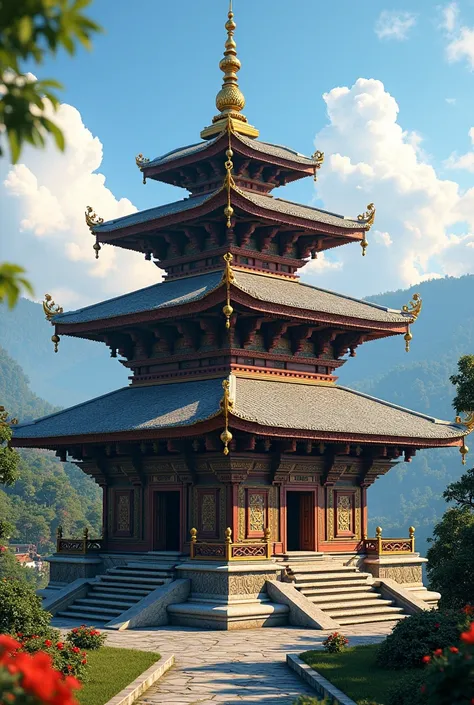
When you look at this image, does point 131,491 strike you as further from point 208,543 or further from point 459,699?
point 459,699

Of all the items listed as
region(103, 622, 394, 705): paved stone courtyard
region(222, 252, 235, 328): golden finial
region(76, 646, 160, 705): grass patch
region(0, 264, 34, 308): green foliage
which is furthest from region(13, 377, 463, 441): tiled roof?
region(0, 264, 34, 308): green foliage

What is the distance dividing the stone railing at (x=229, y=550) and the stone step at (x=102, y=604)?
221 cm

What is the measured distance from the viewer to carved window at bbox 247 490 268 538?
26.9 m

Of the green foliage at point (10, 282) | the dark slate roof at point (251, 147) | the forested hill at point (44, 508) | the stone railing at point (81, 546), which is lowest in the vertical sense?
the forested hill at point (44, 508)

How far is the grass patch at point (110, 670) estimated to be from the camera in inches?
599

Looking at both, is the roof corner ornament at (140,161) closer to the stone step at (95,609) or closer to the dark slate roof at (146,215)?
the dark slate roof at (146,215)

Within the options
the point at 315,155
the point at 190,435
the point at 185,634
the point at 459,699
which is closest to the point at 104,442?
the point at 190,435

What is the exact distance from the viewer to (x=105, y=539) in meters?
30.3

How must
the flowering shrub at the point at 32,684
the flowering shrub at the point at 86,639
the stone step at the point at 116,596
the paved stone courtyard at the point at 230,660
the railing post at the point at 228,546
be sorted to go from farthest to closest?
the stone step at the point at 116,596, the railing post at the point at 228,546, the flowering shrub at the point at 86,639, the paved stone courtyard at the point at 230,660, the flowering shrub at the point at 32,684

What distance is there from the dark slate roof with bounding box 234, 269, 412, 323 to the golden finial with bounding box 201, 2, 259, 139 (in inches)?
233

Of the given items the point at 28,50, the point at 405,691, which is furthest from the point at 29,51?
the point at 405,691

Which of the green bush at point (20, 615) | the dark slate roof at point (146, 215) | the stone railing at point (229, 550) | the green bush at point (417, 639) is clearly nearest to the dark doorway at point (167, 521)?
the stone railing at point (229, 550)

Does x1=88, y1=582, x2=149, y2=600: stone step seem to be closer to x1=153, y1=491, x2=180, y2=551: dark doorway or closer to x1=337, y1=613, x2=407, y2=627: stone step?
x1=153, y1=491, x2=180, y2=551: dark doorway

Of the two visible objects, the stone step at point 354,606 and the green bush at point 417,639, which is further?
the stone step at point 354,606
